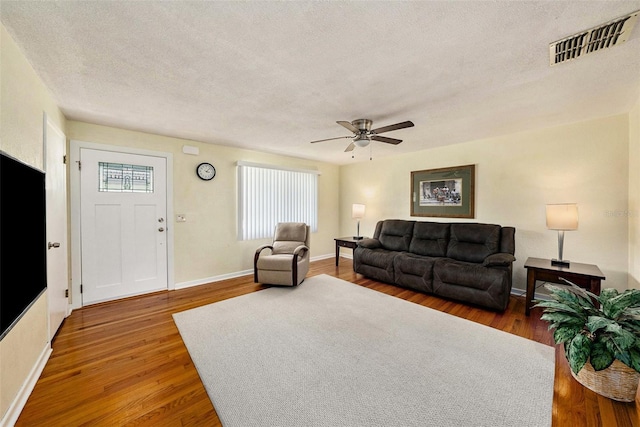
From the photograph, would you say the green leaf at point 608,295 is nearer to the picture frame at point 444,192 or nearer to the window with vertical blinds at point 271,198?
the picture frame at point 444,192

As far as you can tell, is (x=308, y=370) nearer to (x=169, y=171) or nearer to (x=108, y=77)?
(x=108, y=77)

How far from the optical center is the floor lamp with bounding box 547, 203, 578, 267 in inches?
111

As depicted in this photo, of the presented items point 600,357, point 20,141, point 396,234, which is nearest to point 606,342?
point 600,357

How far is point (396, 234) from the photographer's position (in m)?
4.52

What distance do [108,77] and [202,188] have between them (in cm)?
217

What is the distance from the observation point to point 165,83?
2.12m

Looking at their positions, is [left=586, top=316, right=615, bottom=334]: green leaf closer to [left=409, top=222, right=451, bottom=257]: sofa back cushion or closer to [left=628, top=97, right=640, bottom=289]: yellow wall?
[left=628, top=97, right=640, bottom=289]: yellow wall

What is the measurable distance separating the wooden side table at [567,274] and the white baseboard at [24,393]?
14.2 feet

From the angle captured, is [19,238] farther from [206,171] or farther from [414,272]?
[414,272]

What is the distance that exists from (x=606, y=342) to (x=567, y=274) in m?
1.27

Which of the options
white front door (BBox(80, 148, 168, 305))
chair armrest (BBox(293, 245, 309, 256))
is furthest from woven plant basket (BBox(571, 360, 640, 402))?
white front door (BBox(80, 148, 168, 305))

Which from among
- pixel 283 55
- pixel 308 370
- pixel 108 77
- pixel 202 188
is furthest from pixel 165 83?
pixel 308 370

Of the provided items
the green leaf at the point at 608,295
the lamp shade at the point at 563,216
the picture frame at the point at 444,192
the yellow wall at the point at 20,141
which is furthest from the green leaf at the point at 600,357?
the yellow wall at the point at 20,141

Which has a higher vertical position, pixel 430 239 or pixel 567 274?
pixel 430 239
